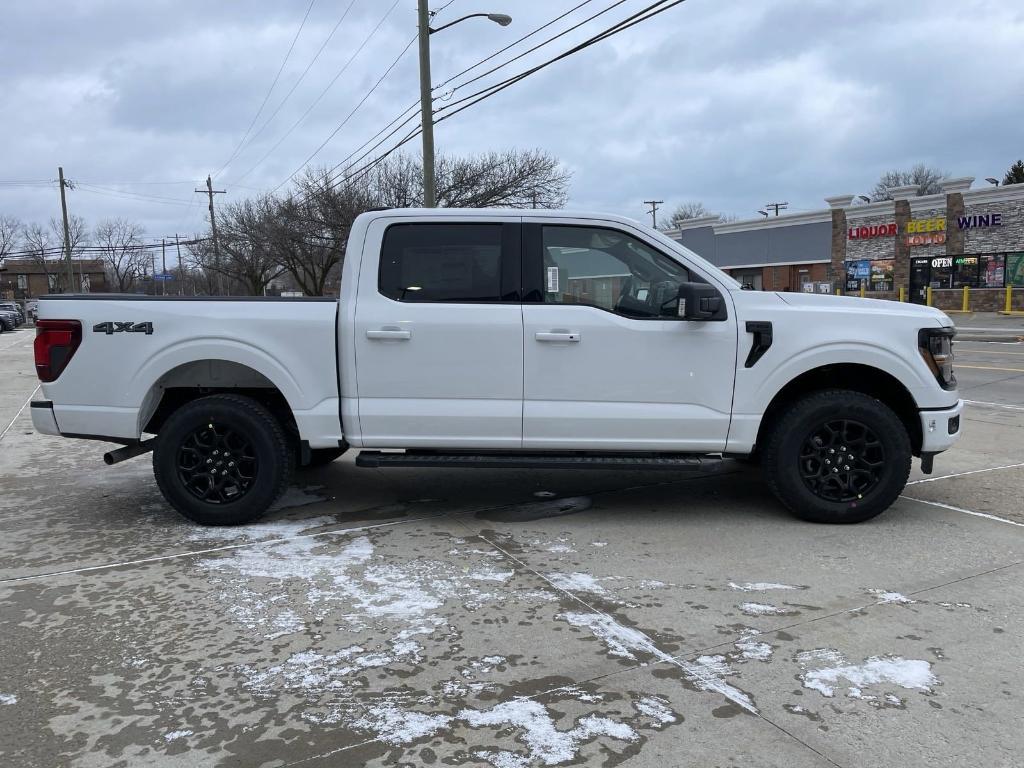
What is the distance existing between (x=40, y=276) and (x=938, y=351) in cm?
12482

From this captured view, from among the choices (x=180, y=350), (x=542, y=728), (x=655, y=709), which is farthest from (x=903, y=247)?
(x=542, y=728)

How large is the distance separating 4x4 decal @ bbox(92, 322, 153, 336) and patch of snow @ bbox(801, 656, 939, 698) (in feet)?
13.8

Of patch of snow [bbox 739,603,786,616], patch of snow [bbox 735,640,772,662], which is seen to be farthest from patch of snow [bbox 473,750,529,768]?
patch of snow [bbox 739,603,786,616]

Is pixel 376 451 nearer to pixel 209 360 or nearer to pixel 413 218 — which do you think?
pixel 209 360

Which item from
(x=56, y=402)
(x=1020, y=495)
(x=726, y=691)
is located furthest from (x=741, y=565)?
(x=56, y=402)

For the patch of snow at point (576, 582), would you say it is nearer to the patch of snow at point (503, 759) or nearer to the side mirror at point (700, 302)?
the patch of snow at point (503, 759)

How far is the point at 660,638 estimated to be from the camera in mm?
3389

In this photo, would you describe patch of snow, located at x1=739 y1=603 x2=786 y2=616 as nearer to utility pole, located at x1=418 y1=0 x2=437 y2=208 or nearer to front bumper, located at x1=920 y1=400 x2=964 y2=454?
front bumper, located at x1=920 y1=400 x2=964 y2=454

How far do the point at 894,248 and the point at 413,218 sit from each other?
36824mm

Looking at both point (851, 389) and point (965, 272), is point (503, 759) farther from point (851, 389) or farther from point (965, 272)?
point (965, 272)

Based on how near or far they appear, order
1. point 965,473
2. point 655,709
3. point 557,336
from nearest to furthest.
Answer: point 655,709 → point 557,336 → point 965,473

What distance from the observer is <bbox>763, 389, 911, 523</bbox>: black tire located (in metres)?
4.82

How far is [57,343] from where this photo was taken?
195 inches

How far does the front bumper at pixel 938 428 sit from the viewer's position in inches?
191
